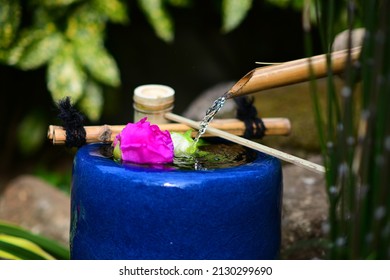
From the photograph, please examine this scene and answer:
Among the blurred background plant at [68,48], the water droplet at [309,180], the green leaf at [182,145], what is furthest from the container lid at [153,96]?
the blurred background plant at [68,48]

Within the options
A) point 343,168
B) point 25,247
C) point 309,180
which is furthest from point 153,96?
point 309,180

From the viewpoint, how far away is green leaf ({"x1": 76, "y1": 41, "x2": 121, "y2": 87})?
319 centimetres

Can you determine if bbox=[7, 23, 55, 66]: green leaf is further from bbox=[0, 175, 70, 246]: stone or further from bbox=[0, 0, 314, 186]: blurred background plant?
bbox=[0, 175, 70, 246]: stone

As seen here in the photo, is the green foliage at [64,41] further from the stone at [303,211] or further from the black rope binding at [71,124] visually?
the black rope binding at [71,124]

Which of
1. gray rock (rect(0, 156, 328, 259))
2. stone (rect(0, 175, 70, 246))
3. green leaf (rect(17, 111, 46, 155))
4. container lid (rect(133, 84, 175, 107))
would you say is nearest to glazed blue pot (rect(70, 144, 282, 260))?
container lid (rect(133, 84, 175, 107))

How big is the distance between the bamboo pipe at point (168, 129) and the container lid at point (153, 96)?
7 cm

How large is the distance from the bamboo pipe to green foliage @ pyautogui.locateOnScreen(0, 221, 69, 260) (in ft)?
1.22

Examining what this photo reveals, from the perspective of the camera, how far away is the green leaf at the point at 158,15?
3.17m

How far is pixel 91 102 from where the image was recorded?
3301mm

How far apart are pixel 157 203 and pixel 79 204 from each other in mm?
231

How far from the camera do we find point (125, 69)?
3.95 meters
